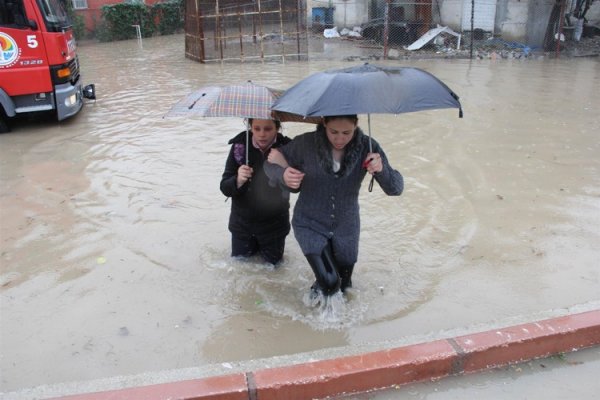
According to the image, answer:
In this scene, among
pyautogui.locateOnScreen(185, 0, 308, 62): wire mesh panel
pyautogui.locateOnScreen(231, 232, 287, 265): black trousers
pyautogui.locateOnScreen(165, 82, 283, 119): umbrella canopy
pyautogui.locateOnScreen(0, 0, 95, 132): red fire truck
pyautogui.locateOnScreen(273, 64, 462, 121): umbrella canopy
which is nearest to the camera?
pyautogui.locateOnScreen(273, 64, 462, 121): umbrella canopy

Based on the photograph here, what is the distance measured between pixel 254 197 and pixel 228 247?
41.0 inches

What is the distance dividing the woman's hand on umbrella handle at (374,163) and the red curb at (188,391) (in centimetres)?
131

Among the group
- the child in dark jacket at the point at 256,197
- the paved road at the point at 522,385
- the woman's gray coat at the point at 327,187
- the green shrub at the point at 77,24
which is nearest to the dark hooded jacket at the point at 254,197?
the child in dark jacket at the point at 256,197

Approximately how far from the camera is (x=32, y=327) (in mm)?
3514

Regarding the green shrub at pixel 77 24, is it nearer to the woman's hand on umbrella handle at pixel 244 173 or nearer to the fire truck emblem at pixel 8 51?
the fire truck emblem at pixel 8 51

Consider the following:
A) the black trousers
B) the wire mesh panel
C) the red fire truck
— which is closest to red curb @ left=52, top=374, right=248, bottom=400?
the black trousers

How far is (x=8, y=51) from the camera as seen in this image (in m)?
7.50

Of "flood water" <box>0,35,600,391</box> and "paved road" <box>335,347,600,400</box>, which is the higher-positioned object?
"flood water" <box>0,35,600,391</box>

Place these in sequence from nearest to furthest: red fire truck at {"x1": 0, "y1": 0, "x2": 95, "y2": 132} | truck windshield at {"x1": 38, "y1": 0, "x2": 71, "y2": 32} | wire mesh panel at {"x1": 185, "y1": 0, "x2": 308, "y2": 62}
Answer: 1. red fire truck at {"x1": 0, "y1": 0, "x2": 95, "y2": 132}
2. truck windshield at {"x1": 38, "y1": 0, "x2": 71, "y2": 32}
3. wire mesh panel at {"x1": 185, "y1": 0, "x2": 308, "y2": 62}

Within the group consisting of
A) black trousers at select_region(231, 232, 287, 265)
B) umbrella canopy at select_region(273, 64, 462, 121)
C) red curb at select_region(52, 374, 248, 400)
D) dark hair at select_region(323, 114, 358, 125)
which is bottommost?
red curb at select_region(52, 374, 248, 400)

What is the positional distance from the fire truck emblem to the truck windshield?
54cm

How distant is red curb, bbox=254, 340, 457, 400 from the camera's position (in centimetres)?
281

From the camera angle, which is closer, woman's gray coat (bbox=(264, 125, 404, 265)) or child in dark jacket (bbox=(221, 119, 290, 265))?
woman's gray coat (bbox=(264, 125, 404, 265))

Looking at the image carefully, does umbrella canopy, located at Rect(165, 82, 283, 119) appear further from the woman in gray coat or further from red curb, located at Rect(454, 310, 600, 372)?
red curb, located at Rect(454, 310, 600, 372)
